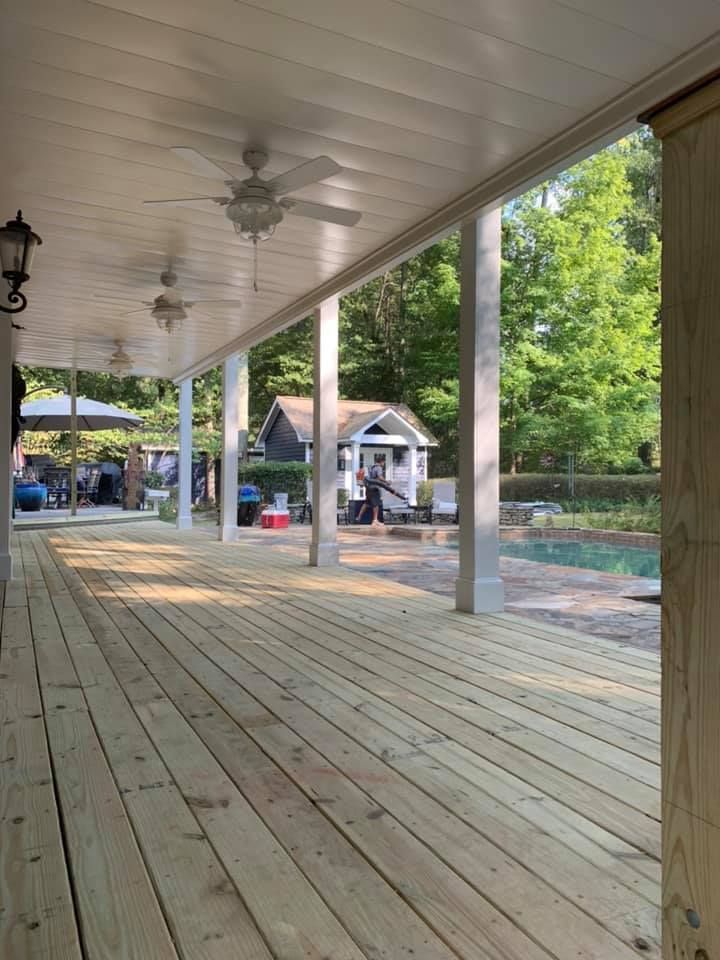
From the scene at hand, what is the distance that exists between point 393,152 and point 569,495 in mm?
12336

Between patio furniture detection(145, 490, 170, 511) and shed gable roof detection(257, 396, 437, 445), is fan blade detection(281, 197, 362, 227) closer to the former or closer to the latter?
shed gable roof detection(257, 396, 437, 445)

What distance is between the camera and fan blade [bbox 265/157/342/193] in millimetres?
3084

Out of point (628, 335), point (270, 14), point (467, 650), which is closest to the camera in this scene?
point (270, 14)

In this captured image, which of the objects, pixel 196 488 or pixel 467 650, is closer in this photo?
pixel 467 650

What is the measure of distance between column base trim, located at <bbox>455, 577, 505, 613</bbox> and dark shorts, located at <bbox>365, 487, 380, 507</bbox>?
867 centimetres

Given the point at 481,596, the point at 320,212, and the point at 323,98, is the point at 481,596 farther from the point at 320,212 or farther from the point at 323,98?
the point at 323,98

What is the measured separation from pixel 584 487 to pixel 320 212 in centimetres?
1226

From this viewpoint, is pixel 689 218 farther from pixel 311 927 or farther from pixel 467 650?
pixel 467 650

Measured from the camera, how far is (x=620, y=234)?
16953mm

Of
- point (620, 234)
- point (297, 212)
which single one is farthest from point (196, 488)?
point (297, 212)

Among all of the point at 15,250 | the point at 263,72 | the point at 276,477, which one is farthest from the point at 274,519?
the point at 263,72

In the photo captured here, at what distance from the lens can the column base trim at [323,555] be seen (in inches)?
263

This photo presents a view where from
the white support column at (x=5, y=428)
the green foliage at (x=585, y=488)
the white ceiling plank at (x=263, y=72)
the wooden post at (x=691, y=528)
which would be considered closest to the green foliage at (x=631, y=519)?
the green foliage at (x=585, y=488)

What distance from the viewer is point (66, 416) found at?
14312 mm
